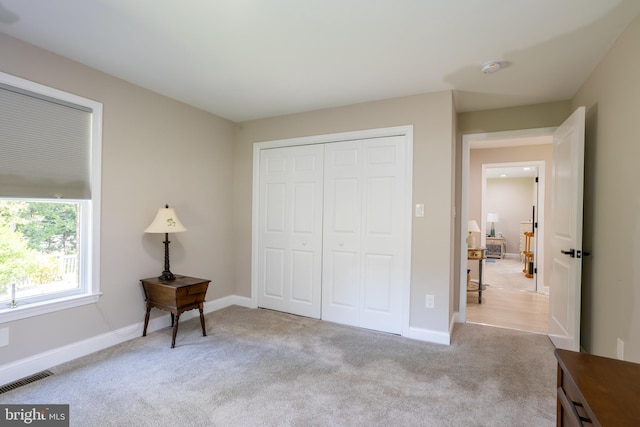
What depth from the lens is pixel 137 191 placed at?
3.04 m

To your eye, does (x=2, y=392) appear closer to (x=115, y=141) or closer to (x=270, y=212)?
(x=115, y=141)

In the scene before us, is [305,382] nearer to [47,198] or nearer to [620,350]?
[620,350]

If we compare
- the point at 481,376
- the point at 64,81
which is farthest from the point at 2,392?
the point at 481,376

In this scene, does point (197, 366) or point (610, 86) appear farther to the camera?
point (197, 366)

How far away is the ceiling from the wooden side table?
1.86 metres

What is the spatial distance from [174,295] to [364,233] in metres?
1.94

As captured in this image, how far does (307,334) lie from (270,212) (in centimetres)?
154

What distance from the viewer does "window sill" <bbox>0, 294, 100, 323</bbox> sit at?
2215 mm

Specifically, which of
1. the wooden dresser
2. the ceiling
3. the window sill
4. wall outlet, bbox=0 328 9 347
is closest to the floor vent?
wall outlet, bbox=0 328 9 347

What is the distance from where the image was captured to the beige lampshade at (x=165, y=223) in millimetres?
2982

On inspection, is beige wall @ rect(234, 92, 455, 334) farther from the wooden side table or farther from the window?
the window

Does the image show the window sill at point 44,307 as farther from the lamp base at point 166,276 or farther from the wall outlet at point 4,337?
the lamp base at point 166,276

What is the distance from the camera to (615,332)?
83.7 inches

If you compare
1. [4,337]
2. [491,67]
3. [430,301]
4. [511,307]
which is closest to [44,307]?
[4,337]
